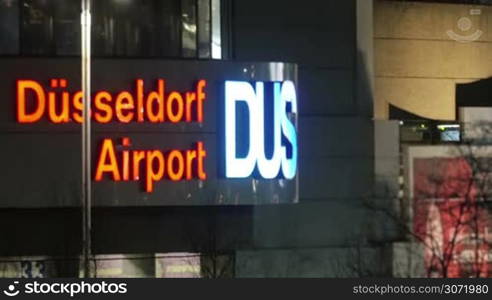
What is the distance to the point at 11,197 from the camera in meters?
22.3

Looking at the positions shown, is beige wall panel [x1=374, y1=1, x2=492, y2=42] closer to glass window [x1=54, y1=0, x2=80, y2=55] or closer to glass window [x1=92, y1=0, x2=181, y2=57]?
glass window [x1=92, y1=0, x2=181, y2=57]

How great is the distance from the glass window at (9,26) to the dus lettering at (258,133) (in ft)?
18.0

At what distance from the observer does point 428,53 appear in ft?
98.1

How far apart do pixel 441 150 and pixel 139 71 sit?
28.4 ft

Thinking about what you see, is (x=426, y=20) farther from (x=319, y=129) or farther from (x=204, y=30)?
(x=204, y=30)

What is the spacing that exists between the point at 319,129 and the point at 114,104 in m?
5.80

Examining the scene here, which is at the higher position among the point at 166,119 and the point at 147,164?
the point at 166,119

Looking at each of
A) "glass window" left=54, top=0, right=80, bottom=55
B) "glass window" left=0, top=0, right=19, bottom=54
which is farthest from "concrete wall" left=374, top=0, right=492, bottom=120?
"glass window" left=0, top=0, right=19, bottom=54

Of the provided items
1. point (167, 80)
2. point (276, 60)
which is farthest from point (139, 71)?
point (276, 60)

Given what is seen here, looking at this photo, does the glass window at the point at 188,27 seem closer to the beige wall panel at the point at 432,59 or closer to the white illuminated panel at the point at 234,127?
the white illuminated panel at the point at 234,127

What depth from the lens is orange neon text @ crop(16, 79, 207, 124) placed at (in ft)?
→ 73.1

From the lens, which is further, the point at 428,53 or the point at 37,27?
the point at 428,53

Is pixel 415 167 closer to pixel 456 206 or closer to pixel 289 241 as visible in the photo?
pixel 289 241

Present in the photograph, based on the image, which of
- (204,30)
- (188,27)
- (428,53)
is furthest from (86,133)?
(428,53)
